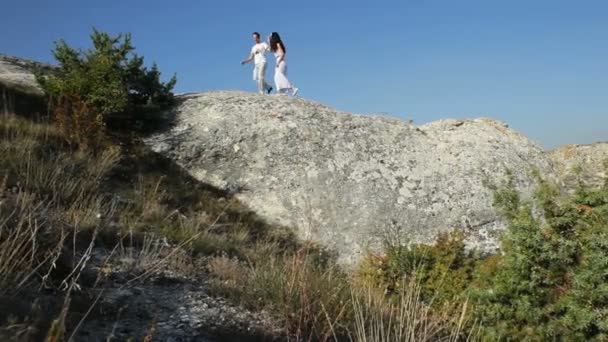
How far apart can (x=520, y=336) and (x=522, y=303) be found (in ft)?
1.36

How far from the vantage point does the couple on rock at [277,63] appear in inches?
600

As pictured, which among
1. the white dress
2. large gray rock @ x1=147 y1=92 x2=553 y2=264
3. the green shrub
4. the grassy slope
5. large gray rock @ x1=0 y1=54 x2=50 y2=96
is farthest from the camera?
the white dress

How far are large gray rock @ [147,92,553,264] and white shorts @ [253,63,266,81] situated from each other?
185cm

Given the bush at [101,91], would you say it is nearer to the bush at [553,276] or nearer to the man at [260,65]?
the man at [260,65]

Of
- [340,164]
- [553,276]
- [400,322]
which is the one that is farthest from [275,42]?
[400,322]

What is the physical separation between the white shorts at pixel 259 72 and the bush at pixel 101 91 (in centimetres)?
293

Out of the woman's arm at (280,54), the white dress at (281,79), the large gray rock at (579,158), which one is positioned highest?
the woman's arm at (280,54)

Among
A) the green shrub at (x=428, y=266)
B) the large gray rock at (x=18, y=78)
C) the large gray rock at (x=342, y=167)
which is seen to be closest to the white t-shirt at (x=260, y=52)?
the large gray rock at (x=342, y=167)

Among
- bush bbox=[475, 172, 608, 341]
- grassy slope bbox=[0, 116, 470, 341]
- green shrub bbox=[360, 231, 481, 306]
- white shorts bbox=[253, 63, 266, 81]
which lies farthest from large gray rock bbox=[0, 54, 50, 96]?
bush bbox=[475, 172, 608, 341]

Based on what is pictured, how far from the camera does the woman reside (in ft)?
50.0

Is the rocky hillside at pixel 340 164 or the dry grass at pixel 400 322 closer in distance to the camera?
the dry grass at pixel 400 322

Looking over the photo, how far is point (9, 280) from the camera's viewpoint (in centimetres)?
369

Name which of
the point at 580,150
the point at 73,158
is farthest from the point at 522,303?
the point at 580,150

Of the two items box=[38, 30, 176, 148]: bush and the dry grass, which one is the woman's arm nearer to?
box=[38, 30, 176, 148]: bush
